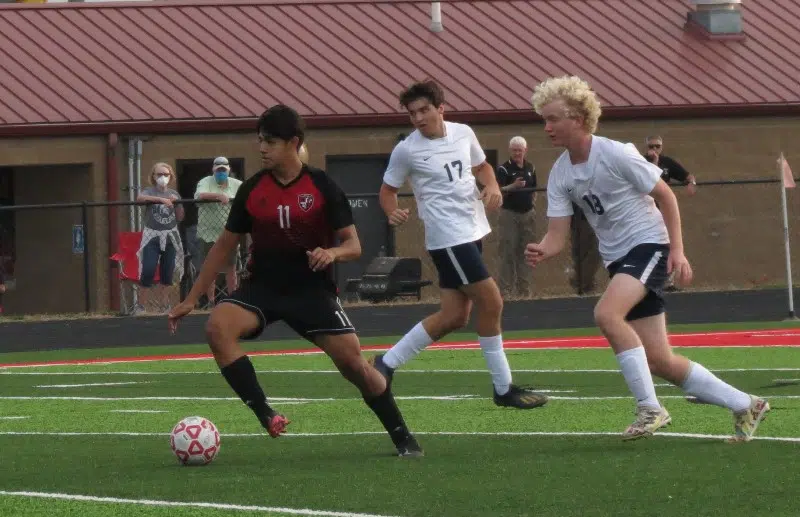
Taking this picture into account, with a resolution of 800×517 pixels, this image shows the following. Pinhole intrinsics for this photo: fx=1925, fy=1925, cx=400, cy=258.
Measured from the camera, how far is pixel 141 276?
79.4 feet

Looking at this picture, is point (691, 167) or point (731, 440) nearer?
point (731, 440)

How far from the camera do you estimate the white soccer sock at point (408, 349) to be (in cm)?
1263

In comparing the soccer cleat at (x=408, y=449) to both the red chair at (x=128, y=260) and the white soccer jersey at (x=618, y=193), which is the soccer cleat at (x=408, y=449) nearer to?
the white soccer jersey at (x=618, y=193)

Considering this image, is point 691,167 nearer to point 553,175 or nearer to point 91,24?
point 91,24

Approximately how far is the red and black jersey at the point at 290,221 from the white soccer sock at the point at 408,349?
278 centimetres

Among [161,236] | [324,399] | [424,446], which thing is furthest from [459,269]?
[161,236]

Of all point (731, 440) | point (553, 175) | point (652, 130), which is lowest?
point (731, 440)

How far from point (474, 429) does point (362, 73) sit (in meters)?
18.0

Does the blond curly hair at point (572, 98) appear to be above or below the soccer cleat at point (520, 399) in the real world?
above

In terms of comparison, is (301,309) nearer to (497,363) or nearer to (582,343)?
(497,363)

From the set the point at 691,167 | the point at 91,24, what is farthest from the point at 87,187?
the point at 691,167

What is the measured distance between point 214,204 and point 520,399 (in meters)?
12.9

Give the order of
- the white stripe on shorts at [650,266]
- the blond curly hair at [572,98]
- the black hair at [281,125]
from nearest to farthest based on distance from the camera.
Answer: the black hair at [281,125] → the white stripe on shorts at [650,266] → the blond curly hair at [572,98]

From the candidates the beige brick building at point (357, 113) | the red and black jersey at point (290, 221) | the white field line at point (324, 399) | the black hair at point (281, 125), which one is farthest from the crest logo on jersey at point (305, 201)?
the beige brick building at point (357, 113)
